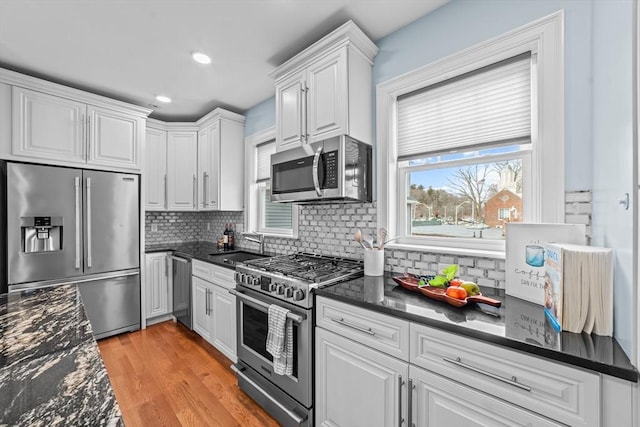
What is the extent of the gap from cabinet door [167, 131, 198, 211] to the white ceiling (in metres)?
0.90

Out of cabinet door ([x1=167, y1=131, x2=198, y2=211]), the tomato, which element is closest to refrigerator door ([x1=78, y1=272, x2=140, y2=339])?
cabinet door ([x1=167, y1=131, x2=198, y2=211])

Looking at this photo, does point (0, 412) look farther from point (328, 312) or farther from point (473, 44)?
point (473, 44)

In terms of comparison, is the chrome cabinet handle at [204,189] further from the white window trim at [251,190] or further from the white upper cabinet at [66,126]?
the white upper cabinet at [66,126]

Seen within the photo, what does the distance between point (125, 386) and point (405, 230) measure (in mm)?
2571

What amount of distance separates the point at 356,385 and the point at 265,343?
759mm

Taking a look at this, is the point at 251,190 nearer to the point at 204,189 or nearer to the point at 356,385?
the point at 204,189

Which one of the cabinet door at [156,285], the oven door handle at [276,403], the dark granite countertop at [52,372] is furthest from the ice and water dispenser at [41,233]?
the oven door handle at [276,403]

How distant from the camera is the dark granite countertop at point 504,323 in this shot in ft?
2.89

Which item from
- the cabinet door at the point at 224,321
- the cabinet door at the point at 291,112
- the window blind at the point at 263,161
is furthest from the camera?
the window blind at the point at 263,161

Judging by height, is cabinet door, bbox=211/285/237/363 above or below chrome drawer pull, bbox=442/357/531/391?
below

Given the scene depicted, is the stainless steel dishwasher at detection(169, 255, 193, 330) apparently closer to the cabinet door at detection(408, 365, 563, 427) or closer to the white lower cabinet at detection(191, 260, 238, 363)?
the white lower cabinet at detection(191, 260, 238, 363)

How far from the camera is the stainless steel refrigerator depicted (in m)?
2.53

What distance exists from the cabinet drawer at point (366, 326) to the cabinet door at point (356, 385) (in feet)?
0.14

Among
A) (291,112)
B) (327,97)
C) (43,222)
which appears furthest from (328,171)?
(43,222)
